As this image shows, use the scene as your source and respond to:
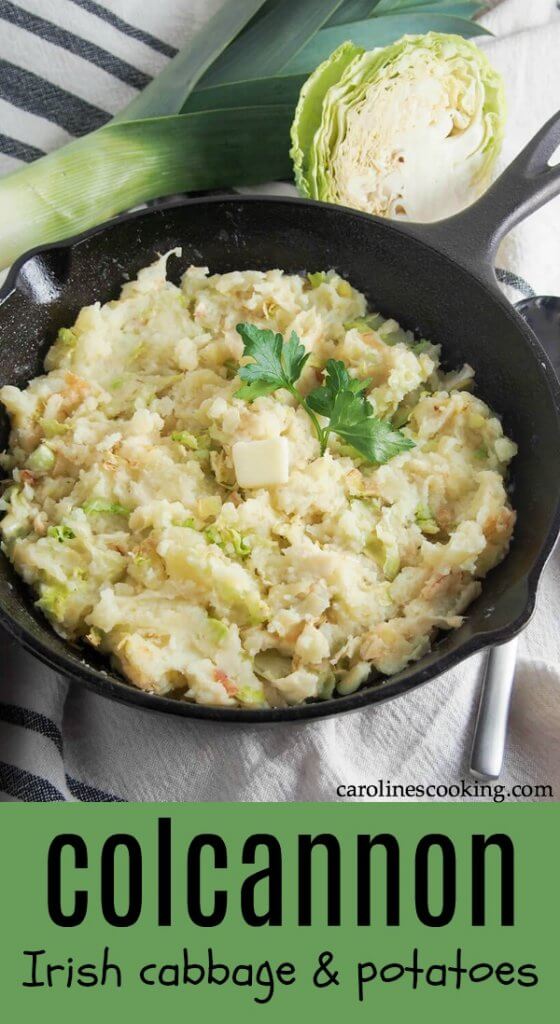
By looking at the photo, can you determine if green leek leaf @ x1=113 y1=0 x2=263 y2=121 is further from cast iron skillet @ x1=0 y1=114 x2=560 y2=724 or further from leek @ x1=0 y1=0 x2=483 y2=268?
cast iron skillet @ x1=0 y1=114 x2=560 y2=724

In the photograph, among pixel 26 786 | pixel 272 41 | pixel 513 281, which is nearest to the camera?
pixel 26 786

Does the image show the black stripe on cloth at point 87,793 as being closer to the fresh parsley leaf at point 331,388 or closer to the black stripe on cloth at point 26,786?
the black stripe on cloth at point 26,786

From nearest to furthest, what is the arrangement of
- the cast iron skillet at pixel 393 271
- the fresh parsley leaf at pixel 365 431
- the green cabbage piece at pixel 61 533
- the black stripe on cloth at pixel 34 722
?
the green cabbage piece at pixel 61 533
the fresh parsley leaf at pixel 365 431
the cast iron skillet at pixel 393 271
the black stripe on cloth at pixel 34 722

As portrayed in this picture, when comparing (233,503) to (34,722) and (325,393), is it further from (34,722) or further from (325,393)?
(34,722)

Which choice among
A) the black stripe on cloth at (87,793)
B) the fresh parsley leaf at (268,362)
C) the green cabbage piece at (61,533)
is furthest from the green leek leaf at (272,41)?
the black stripe on cloth at (87,793)

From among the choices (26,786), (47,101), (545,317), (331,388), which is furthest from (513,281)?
(26,786)

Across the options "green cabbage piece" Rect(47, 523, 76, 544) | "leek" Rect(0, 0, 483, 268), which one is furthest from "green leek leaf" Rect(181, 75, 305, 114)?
"green cabbage piece" Rect(47, 523, 76, 544)
